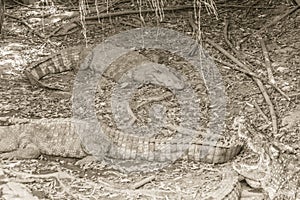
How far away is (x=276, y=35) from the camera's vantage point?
20.2 ft

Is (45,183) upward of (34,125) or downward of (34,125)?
downward

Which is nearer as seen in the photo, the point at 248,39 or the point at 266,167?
the point at 266,167

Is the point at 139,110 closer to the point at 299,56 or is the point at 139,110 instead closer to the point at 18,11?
the point at 299,56

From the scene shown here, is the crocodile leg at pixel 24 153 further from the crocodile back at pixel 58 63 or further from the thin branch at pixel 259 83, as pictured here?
the thin branch at pixel 259 83

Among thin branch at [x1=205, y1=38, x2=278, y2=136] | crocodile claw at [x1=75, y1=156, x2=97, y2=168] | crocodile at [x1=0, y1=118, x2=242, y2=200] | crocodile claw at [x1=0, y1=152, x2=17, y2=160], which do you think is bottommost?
crocodile claw at [x1=75, y1=156, x2=97, y2=168]

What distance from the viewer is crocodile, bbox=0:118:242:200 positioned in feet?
13.7

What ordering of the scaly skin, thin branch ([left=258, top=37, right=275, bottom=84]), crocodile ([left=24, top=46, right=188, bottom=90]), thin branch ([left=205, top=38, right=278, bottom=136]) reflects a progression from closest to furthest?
the scaly skin, thin branch ([left=205, top=38, right=278, bottom=136]), thin branch ([left=258, top=37, right=275, bottom=84]), crocodile ([left=24, top=46, right=188, bottom=90])

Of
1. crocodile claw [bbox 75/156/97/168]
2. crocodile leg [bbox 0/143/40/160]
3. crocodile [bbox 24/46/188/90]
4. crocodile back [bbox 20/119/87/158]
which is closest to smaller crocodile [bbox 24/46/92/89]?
crocodile [bbox 24/46/188/90]

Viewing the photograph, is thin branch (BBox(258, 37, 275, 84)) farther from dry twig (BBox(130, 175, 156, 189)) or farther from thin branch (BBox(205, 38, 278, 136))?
dry twig (BBox(130, 175, 156, 189))

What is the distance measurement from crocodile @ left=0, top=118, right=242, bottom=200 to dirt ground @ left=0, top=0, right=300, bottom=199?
7 cm

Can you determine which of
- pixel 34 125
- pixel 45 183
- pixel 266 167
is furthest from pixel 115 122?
pixel 266 167

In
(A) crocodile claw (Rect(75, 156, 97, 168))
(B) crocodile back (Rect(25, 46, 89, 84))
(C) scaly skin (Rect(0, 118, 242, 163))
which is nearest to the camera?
(C) scaly skin (Rect(0, 118, 242, 163))

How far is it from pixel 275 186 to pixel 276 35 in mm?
3087

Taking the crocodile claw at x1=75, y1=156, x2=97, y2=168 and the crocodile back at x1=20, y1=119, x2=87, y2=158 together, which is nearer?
the crocodile claw at x1=75, y1=156, x2=97, y2=168
